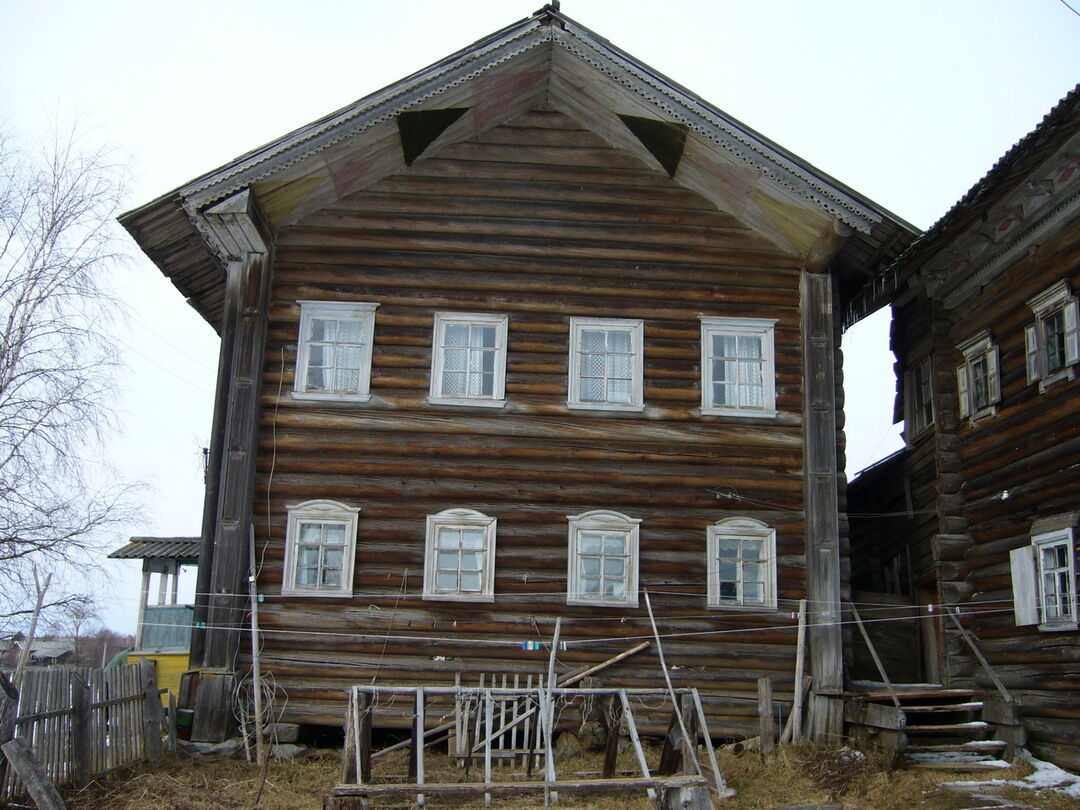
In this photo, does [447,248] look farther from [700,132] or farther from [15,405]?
[15,405]

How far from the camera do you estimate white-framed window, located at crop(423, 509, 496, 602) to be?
1514 centimetres

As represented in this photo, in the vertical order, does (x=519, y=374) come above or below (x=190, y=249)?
below

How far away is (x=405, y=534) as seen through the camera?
15273 mm

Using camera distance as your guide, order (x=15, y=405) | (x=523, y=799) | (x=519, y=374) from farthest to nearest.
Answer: (x=15, y=405), (x=519, y=374), (x=523, y=799)

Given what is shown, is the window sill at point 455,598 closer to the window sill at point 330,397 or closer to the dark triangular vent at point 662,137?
the window sill at point 330,397

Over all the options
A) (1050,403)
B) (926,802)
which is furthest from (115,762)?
(1050,403)

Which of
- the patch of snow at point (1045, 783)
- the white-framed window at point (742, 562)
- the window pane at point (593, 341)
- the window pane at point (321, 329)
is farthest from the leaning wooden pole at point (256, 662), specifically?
the patch of snow at point (1045, 783)

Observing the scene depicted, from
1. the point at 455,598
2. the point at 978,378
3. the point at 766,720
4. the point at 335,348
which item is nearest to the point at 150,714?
the point at 455,598

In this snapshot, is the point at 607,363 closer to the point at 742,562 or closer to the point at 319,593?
the point at 742,562

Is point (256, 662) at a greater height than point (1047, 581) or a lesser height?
lesser

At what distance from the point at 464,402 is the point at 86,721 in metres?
6.37

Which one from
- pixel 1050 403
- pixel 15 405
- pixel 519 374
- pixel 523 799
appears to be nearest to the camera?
pixel 523 799

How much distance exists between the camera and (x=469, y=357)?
1593 cm

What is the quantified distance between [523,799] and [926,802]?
4505 mm
